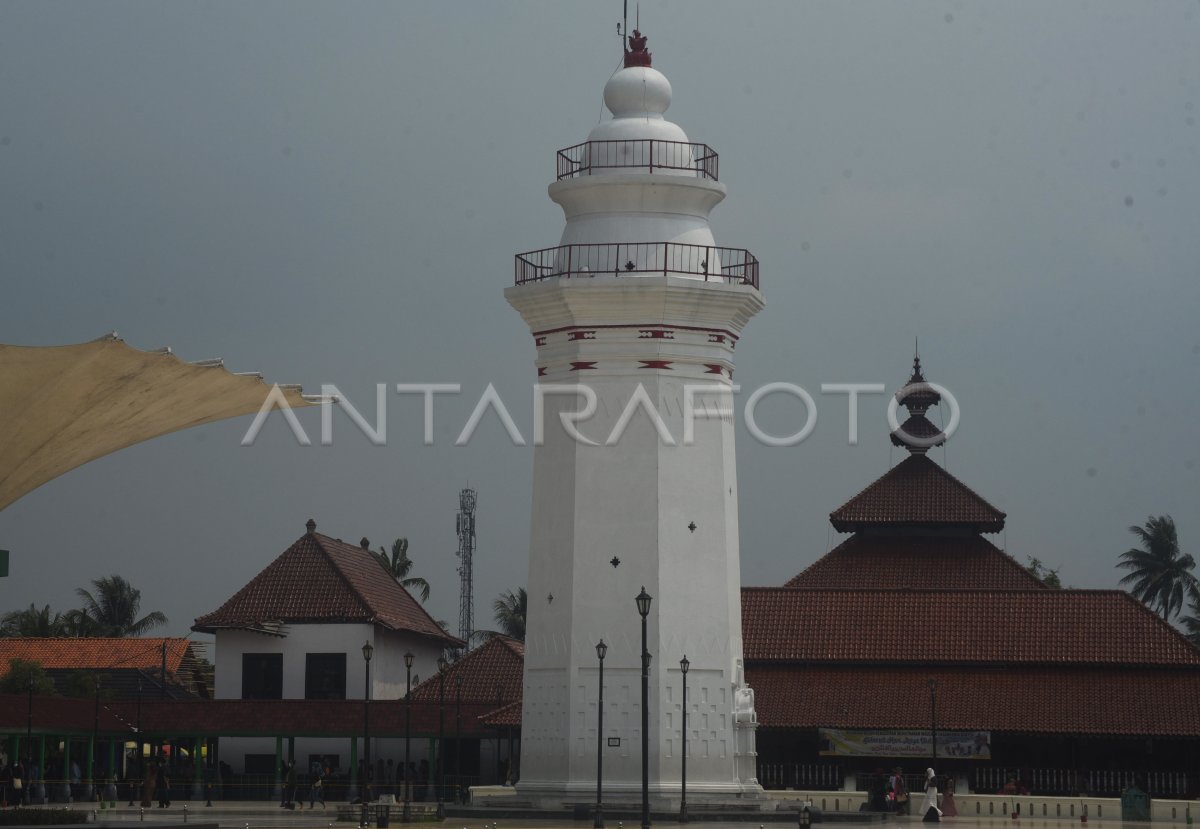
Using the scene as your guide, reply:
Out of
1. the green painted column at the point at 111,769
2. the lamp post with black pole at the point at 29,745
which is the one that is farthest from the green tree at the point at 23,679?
the lamp post with black pole at the point at 29,745

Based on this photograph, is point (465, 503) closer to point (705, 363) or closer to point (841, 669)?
point (841, 669)

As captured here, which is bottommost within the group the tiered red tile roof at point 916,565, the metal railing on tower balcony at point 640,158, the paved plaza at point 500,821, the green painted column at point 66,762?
the paved plaza at point 500,821

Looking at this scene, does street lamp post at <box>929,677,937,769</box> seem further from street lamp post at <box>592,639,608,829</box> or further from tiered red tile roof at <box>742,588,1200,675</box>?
street lamp post at <box>592,639,608,829</box>

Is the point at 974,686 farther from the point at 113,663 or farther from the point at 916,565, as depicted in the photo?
the point at 113,663

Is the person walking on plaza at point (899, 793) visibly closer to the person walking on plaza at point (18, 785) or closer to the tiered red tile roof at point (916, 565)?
the tiered red tile roof at point (916, 565)

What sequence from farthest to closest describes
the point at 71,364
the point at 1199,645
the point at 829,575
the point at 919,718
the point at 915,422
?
the point at 1199,645, the point at 915,422, the point at 829,575, the point at 919,718, the point at 71,364

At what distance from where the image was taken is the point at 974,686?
175ft

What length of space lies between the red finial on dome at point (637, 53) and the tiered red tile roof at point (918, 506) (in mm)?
22128

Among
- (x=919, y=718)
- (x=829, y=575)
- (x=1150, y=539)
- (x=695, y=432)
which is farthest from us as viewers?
(x=1150, y=539)

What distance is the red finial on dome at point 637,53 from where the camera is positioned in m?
44.6

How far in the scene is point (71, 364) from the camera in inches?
912

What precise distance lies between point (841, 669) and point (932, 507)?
34.4ft

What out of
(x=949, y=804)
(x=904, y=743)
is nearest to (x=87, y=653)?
(x=904, y=743)

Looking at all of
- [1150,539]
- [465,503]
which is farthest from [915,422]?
[465,503]
